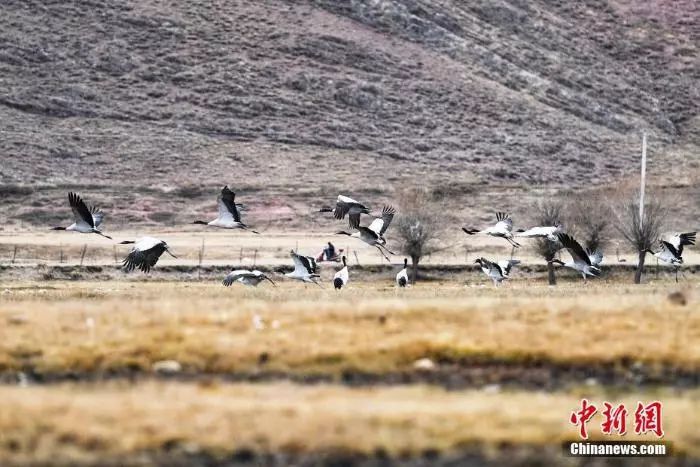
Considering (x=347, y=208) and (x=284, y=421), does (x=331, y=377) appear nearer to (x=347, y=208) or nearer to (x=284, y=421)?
(x=284, y=421)

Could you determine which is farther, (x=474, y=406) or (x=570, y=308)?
(x=570, y=308)

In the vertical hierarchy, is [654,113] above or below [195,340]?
above

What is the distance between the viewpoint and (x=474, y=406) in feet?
67.0

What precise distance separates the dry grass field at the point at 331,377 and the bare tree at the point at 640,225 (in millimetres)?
34185

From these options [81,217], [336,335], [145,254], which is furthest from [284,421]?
[81,217]

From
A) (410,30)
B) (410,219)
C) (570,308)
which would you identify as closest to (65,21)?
(410,30)

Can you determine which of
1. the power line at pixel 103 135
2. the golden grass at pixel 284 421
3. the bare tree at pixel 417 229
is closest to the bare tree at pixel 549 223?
the bare tree at pixel 417 229

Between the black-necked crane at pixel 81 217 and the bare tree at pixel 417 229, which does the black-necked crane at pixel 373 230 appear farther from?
the bare tree at pixel 417 229

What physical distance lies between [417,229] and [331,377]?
44.7 metres

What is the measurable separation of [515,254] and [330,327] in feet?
154

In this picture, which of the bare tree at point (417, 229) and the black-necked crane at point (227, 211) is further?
the bare tree at point (417, 229)

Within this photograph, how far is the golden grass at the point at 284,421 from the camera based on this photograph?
18516 millimetres

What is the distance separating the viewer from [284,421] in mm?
19328

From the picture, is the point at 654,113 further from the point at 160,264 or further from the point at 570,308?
the point at 570,308
